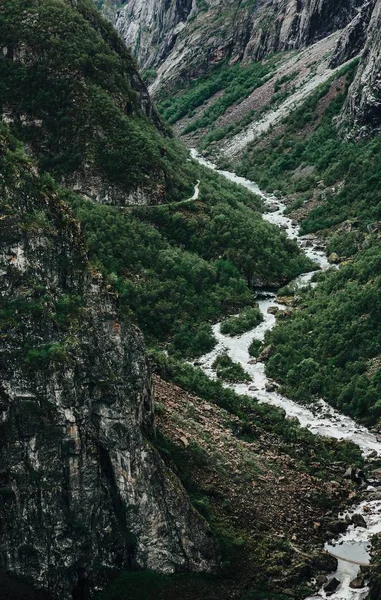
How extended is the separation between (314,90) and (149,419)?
107818mm

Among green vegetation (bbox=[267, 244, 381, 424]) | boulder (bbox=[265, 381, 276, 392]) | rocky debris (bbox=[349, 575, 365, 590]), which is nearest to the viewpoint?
rocky debris (bbox=[349, 575, 365, 590])

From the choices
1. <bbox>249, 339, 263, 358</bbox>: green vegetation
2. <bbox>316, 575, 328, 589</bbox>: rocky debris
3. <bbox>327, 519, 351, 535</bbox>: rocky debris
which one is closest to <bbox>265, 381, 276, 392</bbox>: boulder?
<bbox>249, 339, 263, 358</bbox>: green vegetation

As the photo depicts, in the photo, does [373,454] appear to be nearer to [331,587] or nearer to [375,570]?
[375,570]

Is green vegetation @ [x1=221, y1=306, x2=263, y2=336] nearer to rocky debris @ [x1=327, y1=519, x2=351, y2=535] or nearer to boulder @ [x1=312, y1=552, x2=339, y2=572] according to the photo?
rocky debris @ [x1=327, y1=519, x2=351, y2=535]

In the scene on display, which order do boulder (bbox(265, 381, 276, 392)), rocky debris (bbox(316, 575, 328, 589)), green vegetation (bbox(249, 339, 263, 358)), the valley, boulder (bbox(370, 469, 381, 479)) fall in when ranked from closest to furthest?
1. the valley
2. rocky debris (bbox(316, 575, 328, 589))
3. boulder (bbox(370, 469, 381, 479))
4. boulder (bbox(265, 381, 276, 392))
5. green vegetation (bbox(249, 339, 263, 358))

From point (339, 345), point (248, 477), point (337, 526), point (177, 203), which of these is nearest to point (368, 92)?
point (177, 203)

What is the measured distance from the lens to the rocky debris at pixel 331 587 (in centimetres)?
4756

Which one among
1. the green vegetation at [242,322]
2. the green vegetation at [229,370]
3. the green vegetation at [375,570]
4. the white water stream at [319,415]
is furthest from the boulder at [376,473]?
the green vegetation at [242,322]

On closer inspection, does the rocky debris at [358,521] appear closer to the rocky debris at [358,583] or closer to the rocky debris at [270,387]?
the rocky debris at [358,583]

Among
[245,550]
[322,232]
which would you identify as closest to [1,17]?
[322,232]

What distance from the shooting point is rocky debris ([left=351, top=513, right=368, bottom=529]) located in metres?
53.0

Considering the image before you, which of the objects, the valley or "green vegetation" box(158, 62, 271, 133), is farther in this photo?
"green vegetation" box(158, 62, 271, 133)

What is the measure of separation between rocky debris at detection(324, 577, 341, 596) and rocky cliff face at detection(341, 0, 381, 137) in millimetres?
81373

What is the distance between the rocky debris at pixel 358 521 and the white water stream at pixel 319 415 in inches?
10.0
